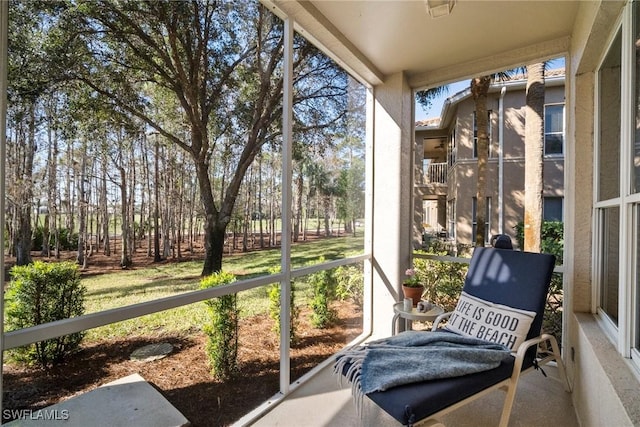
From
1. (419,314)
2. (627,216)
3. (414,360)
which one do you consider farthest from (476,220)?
(414,360)

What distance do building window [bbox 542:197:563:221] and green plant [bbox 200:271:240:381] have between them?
272 cm

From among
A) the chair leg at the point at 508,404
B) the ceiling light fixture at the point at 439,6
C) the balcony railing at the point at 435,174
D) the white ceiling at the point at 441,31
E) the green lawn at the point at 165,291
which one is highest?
the white ceiling at the point at 441,31

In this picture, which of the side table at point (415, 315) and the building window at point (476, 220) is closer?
the side table at point (415, 315)

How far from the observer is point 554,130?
111 inches

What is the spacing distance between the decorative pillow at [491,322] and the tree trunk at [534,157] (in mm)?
A: 964


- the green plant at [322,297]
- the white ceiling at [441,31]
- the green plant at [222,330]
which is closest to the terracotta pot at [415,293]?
the green plant at [322,297]

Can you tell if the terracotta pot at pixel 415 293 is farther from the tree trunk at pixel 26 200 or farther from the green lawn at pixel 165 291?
the tree trunk at pixel 26 200

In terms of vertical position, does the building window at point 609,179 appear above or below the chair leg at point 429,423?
above

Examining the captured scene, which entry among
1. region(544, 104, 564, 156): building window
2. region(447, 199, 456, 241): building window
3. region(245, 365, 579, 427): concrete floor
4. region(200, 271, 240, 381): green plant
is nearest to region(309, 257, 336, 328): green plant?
region(245, 365, 579, 427): concrete floor

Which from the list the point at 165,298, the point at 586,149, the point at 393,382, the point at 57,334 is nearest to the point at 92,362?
the point at 57,334

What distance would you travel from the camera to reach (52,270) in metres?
1.23

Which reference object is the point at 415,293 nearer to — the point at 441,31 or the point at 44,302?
the point at 441,31

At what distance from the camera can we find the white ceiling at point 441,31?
6.94 ft

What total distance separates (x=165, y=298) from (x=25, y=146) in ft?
2.80
